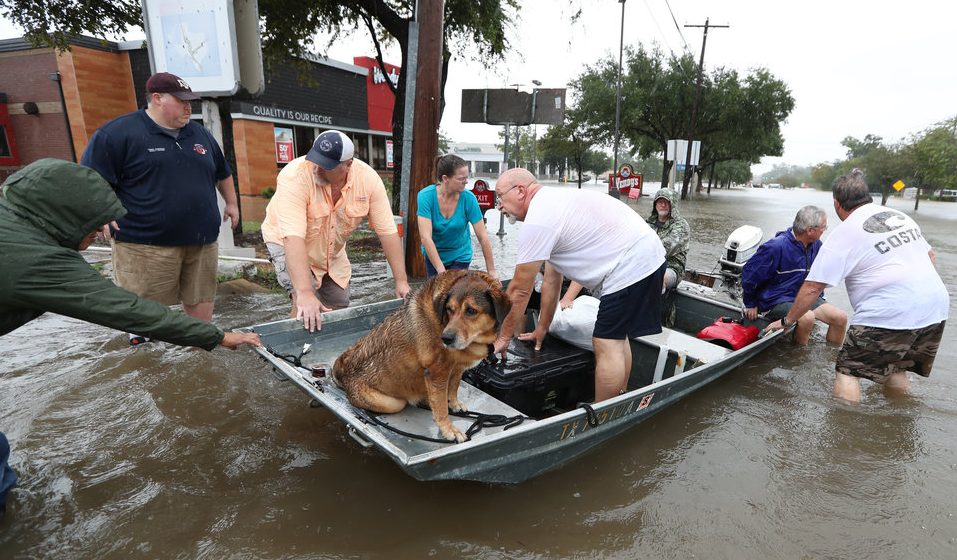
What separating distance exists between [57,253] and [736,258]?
7828 mm

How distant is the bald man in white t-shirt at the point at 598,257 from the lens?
333cm

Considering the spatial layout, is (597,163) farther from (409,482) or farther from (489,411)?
(409,482)

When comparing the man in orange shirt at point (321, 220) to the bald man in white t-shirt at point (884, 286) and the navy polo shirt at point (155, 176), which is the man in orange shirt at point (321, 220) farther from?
the bald man in white t-shirt at point (884, 286)

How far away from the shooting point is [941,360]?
584 cm

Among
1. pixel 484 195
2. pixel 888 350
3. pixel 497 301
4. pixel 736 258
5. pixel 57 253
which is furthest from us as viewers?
pixel 484 195

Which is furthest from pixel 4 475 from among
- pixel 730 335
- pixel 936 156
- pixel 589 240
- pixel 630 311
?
pixel 936 156

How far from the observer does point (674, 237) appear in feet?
20.2

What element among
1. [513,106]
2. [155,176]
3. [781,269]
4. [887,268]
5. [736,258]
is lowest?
[736,258]

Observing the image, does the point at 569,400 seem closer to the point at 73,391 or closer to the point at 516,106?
the point at 73,391

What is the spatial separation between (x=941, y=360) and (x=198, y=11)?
9.95 meters

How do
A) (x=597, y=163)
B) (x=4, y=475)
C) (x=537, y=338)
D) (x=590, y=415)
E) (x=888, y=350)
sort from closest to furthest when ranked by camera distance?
1. (x=4, y=475)
2. (x=590, y=415)
3. (x=888, y=350)
4. (x=537, y=338)
5. (x=597, y=163)

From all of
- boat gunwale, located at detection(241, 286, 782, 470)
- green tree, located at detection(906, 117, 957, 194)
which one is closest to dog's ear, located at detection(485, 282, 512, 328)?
boat gunwale, located at detection(241, 286, 782, 470)

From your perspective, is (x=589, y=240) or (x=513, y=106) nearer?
(x=589, y=240)

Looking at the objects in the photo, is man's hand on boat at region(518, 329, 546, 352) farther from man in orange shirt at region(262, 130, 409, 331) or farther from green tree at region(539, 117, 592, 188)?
green tree at region(539, 117, 592, 188)
